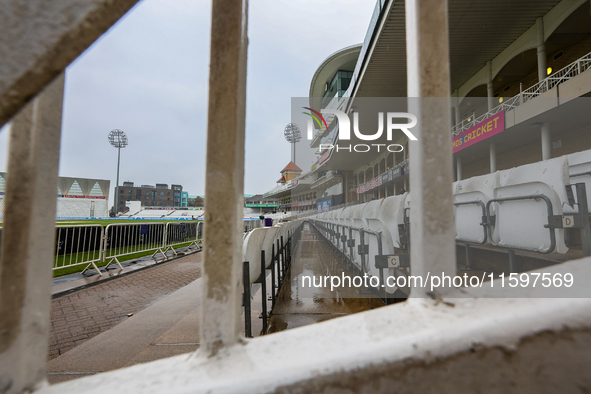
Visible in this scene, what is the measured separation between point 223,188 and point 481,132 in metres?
14.3

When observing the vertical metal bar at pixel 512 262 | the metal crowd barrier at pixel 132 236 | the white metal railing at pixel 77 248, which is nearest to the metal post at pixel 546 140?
the vertical metal bar at pixel 512 262

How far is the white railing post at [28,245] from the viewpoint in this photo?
1.64 ft

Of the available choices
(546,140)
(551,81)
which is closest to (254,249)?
(546,140)

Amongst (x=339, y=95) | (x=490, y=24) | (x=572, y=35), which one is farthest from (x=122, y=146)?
→ (x=572, y=35)

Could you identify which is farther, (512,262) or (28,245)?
(512,262)

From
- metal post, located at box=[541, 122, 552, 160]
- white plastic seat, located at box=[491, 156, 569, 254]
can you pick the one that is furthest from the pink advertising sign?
white plastic seat, located at box=[491, 156, 569, 254]

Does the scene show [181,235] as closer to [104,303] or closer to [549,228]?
[104,303]

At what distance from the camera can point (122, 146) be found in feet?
139

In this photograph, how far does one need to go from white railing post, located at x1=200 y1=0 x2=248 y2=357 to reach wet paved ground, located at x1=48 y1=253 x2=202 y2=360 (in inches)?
101

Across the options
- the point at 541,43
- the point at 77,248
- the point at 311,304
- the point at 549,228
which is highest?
the point at 541,43

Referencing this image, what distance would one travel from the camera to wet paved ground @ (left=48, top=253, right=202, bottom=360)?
2.51 metres

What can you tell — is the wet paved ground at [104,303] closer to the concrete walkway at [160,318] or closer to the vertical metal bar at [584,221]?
the concrete walkway at [160,318]

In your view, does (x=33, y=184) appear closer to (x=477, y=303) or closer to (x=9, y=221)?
(x=9, y=221)

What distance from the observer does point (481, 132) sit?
38.5 ft
